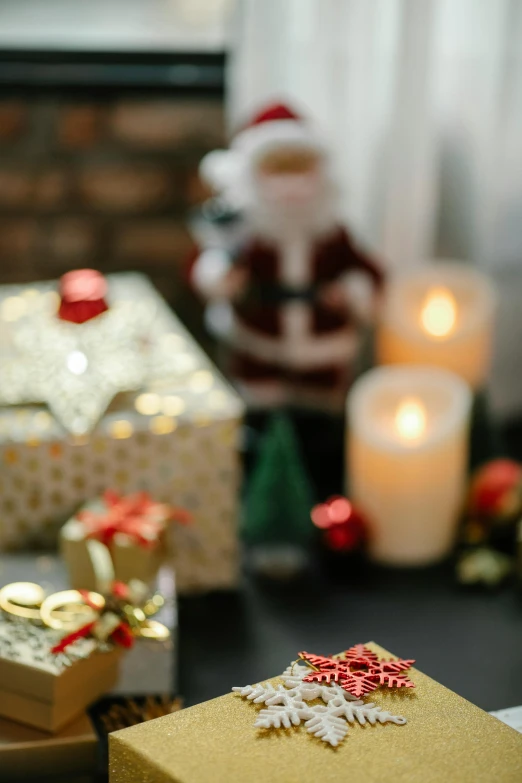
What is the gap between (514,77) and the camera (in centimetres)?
149

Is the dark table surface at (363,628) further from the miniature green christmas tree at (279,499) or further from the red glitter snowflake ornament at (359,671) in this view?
the red glitter snowflake ornament at (359,671)

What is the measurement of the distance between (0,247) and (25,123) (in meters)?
0.23

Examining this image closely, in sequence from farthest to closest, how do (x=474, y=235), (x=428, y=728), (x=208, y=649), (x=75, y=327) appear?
(x=474, y=235) → (x=75, y=327) → (x=208, y=649) → (x=428, y=728)

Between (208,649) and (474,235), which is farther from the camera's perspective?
(474,235)

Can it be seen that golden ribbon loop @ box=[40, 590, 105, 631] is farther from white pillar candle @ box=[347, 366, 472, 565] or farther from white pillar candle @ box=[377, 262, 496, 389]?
white pillar candle @ box=[377, 262, 496, 389]

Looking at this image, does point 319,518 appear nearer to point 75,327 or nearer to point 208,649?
point 208,649

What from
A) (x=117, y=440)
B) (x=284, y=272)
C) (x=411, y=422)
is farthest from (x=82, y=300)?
(x=411, y=422)

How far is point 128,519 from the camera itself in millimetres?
1062

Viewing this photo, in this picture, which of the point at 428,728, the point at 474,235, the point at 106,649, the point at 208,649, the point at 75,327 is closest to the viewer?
the point at 428,728

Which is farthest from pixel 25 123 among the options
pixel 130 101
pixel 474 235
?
pixel 474 235

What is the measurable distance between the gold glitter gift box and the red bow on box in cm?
4

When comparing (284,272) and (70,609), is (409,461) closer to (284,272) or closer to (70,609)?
(284,272)

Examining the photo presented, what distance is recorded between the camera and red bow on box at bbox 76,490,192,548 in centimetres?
104

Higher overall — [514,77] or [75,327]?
[514,77]
